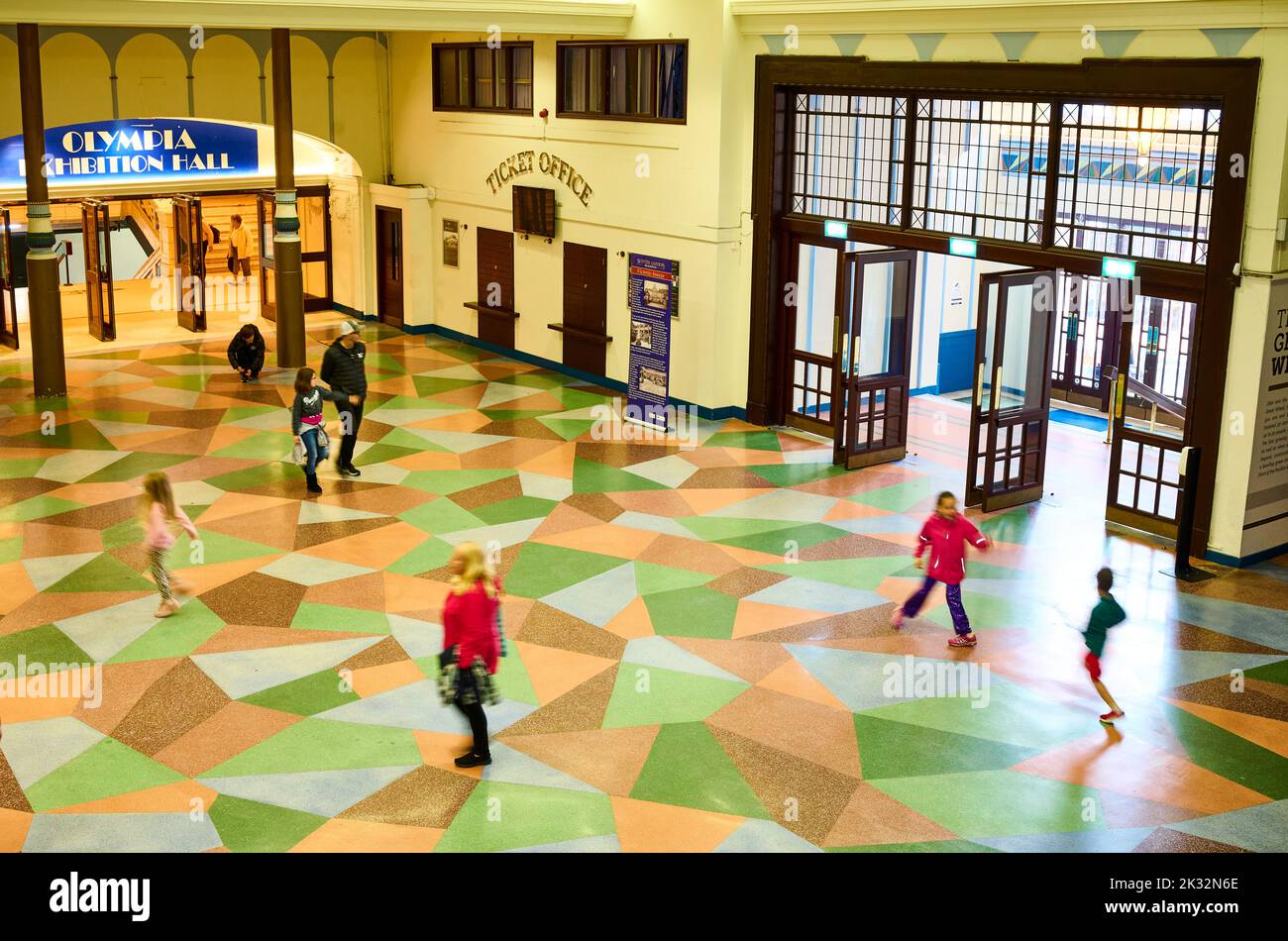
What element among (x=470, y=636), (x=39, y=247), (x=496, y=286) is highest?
(x=39, y=247)

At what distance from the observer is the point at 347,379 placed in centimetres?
A: 1448

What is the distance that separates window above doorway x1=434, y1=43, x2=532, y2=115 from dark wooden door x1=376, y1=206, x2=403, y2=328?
82.7 inches

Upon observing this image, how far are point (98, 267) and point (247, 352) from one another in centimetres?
396

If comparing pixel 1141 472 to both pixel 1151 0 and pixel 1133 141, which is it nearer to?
pixel 1133 141

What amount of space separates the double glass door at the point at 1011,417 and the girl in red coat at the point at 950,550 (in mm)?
3416

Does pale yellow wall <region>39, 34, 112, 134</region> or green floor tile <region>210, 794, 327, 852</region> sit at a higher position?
pale yellow wall <region>39, 34, 112, 134</region>

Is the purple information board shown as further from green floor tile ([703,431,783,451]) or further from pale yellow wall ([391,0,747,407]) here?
green floor tile ([703,431,783,451])

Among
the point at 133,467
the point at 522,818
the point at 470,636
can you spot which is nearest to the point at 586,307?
the point at 133,467

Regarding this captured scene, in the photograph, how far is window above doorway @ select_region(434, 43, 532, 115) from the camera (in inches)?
766

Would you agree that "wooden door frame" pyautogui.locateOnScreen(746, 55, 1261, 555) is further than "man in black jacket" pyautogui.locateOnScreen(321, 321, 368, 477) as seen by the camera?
No

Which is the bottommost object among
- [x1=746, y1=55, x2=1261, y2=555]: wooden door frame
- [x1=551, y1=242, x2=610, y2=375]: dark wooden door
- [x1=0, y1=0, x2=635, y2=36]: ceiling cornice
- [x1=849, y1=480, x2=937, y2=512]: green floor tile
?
[x1=849, y1=480, x2=937, y2=512]: green floor tile

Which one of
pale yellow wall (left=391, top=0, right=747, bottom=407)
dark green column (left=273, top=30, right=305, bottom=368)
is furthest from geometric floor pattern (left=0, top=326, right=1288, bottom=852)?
dark green column (left=273, top=30, right=305, bottom=368)

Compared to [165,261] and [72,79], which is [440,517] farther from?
[165,261]

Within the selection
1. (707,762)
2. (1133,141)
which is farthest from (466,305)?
(707,762)
